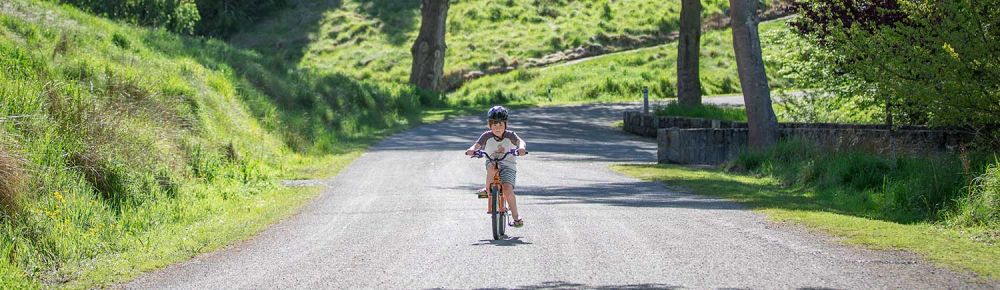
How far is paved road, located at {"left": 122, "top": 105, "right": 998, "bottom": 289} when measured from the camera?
10242 mm

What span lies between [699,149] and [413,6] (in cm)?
5180

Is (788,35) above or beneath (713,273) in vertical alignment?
above

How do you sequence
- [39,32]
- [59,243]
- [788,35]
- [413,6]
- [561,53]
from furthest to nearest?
[413,6] → [561,53] → [788,35] → [39,32] → [59,243]

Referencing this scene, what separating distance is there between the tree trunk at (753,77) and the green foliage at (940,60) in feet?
8.10

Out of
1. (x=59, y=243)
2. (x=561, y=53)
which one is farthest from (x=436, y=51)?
(x=59, y=243)

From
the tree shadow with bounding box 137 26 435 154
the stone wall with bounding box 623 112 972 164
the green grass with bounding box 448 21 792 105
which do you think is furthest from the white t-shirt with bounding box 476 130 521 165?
the green grass with bounding box 448 21 792 105

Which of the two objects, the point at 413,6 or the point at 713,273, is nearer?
the point at 713,273

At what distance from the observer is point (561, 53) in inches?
2458

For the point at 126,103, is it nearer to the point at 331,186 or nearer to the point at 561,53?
the point at 331,186

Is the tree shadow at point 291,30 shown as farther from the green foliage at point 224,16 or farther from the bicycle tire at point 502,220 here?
the bicycle tire at point 502,220

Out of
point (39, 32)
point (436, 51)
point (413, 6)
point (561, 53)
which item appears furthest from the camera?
point (413, 6)

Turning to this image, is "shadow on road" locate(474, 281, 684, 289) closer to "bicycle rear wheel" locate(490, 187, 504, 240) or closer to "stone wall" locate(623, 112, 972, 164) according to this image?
"bicycle rear wheel" locate(490, 187, 504, 240)

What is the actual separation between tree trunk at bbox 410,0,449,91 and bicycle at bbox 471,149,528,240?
132 ft

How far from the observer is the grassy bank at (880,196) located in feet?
41.7
